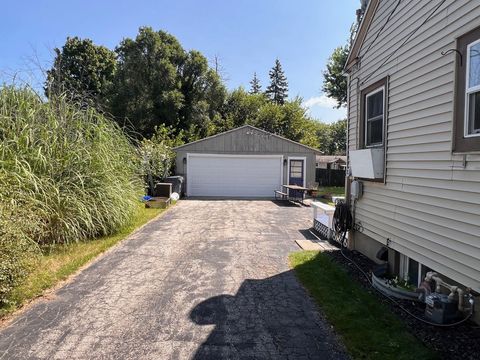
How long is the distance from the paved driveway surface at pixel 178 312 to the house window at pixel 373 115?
246 cm

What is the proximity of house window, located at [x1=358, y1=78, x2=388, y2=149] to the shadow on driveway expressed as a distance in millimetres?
2775

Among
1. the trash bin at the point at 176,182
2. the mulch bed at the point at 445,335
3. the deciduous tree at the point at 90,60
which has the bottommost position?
the mulch bed at the point at 445,335

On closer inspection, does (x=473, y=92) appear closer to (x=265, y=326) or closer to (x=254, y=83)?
(x=265, y=326)

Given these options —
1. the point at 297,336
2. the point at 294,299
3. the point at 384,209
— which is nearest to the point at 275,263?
the point at 294,299

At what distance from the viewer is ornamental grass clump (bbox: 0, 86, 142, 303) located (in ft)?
19.4

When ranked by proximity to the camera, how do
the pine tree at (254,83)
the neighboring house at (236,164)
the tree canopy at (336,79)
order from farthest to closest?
the pine tree at (254,83), the tree canopy at (336,79), the neighboring house at (236,164)

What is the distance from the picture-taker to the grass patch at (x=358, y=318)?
3.02m

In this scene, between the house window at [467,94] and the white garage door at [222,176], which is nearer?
the house window at [467,94]

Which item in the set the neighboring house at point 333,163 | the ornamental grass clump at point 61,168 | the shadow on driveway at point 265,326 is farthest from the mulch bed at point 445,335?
the neighboring house at point 333,163

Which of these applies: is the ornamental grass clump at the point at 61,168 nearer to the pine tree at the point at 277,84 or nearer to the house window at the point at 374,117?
the house window at the point at 374,117

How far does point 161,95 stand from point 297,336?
916 inches

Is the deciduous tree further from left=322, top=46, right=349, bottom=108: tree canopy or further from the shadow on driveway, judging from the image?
the shadow on driveway

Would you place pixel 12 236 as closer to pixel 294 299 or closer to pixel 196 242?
pixel 294 299

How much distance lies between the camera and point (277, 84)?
162ft
